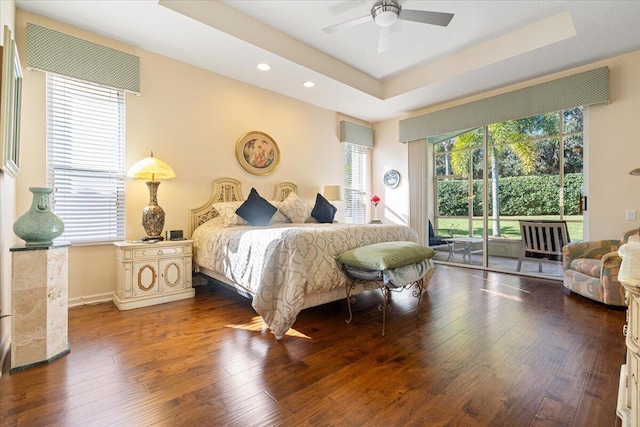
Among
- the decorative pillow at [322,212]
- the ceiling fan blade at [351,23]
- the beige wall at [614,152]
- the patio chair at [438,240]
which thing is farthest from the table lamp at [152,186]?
the beige wall at [614,152]

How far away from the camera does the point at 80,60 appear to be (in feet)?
Result: 10.3

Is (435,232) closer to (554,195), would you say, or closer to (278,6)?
(554,195)

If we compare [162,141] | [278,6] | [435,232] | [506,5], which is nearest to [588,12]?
[506,5]

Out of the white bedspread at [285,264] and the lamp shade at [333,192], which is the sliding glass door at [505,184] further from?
the white bedspread at [285,264]

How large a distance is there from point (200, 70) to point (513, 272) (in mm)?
5430

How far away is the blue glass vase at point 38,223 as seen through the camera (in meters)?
1.94

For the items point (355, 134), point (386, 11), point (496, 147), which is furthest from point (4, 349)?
point (496, 147)

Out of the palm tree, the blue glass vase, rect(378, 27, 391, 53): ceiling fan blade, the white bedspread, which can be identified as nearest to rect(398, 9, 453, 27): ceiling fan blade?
rect(378, 27, 391, 53): ceiling fan blade

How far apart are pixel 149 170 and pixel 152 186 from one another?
9.1 inches

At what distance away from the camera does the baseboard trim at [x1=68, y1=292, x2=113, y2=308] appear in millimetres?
3152

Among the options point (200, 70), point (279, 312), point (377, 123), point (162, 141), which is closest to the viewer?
point (279, 312)

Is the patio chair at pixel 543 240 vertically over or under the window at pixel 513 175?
under

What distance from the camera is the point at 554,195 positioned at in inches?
171

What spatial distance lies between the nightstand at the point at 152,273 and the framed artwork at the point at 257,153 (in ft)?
5.25
